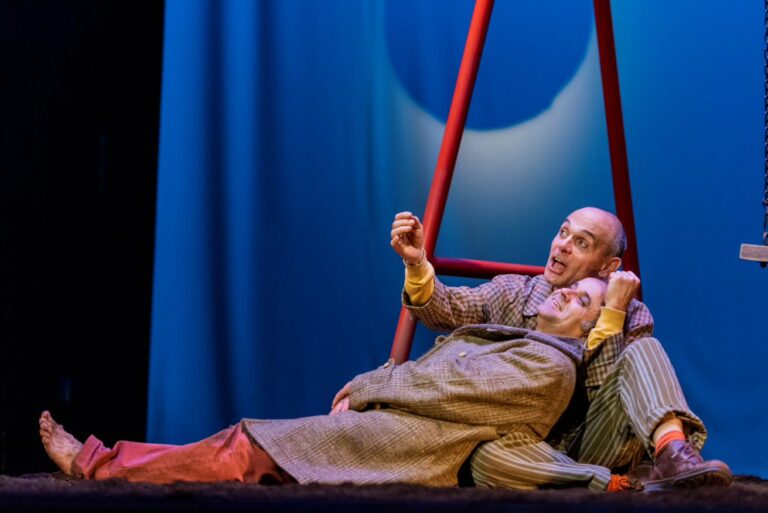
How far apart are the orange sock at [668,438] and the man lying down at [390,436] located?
0.24 m

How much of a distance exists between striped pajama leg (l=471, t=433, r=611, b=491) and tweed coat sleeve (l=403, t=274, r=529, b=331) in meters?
0.44

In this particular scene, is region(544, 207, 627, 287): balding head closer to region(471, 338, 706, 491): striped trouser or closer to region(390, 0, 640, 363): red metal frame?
region(390, 0, 640, 363): red metal frame

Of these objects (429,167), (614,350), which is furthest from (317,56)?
(614,350)

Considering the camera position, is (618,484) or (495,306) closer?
(618,484)

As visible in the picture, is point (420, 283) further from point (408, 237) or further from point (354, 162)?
point (354, 162)

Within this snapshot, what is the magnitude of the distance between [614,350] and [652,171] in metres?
1.34

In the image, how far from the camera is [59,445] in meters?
1.94

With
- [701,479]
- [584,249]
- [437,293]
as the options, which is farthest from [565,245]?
[701,479]

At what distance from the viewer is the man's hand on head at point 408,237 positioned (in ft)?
7.00

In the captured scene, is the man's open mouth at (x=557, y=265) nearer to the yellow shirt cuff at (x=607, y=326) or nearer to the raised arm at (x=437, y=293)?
the raised arm at (x=437, y=293)

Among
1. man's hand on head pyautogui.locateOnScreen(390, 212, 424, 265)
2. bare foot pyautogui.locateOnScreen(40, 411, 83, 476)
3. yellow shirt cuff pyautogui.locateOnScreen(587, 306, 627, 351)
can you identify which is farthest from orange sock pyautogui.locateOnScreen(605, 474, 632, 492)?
bare foot pyautogui.locateOnScreen(40, 411, 83, 476)

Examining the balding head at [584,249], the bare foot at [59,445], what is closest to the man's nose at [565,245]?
the balding head at [584,249]

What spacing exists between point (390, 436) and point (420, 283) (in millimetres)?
449

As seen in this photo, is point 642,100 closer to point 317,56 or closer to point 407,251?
point 317,56
